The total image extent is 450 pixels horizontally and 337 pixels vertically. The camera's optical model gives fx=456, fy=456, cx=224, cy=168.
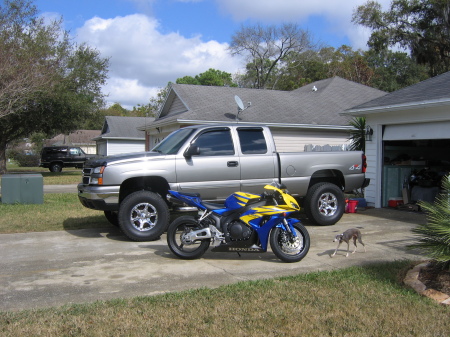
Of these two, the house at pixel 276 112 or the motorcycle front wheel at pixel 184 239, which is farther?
the house at pixel 276 112

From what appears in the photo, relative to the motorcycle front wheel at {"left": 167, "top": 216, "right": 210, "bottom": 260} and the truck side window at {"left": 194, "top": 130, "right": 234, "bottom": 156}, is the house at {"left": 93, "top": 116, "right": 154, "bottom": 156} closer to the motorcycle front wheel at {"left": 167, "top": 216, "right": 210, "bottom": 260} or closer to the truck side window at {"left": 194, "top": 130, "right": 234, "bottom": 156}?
the truck side window at {"left": 194, "top": 130, "right": 234, "bottom": 156}

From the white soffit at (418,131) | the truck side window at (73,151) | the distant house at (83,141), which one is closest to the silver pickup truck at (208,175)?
the white soffit at (418,131)

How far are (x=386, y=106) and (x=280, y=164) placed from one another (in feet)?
13.4

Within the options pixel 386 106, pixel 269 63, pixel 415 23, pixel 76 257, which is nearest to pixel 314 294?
pixel 76 257

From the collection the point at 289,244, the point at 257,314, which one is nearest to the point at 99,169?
the point at 289,244

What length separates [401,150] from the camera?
12688 millimetres

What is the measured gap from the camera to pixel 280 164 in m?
8.88

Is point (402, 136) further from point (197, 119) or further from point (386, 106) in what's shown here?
point (197, 119)

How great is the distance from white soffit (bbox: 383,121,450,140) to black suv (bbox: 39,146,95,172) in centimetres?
2646

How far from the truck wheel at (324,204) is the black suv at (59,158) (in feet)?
90.0

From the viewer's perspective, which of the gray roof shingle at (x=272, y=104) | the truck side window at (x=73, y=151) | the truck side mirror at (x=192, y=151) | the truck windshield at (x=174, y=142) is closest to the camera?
the truck side mirror at (x=192, y=151)

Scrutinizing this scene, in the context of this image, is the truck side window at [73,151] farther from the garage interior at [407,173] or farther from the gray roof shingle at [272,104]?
the garage interior at [407,173]

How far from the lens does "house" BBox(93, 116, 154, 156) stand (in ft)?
126

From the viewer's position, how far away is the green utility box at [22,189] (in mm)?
12516
